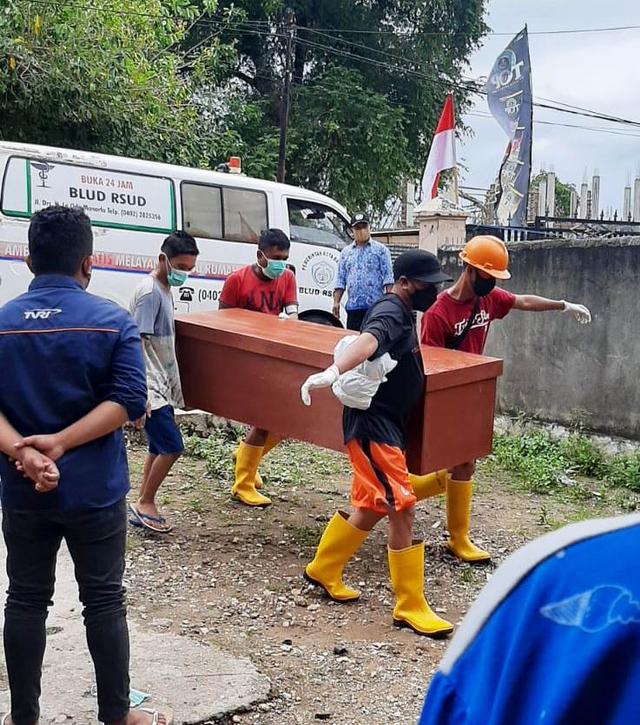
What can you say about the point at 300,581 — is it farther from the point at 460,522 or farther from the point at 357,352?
the point at 357,352

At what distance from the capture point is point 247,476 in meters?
5.19

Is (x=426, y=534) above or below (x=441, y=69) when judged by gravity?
below

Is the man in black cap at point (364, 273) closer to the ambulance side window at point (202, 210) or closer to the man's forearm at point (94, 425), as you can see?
the ambulance side window at point (202, 210)

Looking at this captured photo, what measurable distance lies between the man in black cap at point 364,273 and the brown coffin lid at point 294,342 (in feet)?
9.62

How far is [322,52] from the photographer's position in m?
20.0

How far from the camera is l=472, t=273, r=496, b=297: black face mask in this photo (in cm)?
426

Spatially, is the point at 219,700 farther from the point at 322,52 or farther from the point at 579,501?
the point at 322,52

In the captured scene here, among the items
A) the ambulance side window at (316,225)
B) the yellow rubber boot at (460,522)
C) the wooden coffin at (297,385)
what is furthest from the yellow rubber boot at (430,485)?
the ambulance side window at (316,225)

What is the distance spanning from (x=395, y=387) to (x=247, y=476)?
1849 mm

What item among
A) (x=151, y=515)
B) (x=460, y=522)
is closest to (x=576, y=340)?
(x=460, y=522)

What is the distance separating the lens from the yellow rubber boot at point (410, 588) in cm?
367

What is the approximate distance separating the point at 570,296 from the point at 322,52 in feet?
48.7

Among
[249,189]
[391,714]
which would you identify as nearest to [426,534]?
A: [391,714]

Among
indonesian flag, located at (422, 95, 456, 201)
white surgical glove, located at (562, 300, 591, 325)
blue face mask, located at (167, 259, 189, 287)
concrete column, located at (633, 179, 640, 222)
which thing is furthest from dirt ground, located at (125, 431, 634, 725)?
concrete column, located at (633, 179, 640, 222)
